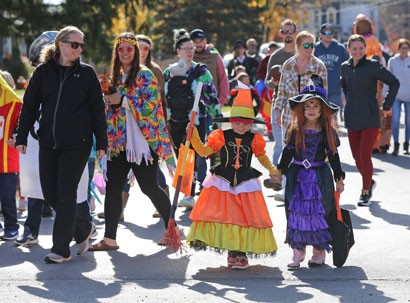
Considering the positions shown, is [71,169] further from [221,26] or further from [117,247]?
[221,26]

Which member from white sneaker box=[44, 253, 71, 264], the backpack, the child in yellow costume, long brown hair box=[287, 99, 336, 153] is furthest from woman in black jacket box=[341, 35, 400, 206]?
white sneaker box=[44, 253, 71, 264]

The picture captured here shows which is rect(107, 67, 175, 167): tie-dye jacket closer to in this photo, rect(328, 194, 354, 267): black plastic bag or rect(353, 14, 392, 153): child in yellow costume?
rect(328, 194, 354, 267): black plastic bag

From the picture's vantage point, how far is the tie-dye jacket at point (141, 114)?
9062mm

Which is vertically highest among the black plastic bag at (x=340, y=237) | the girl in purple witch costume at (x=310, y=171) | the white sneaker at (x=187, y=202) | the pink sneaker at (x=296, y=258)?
the girl in purple witch costume at (x=310, y=171)

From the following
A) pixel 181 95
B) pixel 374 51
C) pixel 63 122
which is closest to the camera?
pixel 63 122

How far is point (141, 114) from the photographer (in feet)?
29.8

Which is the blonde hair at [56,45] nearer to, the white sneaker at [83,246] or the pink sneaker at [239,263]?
the white sneaker at [83,246]

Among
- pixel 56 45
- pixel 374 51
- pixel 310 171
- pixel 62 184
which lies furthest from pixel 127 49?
pixel 374 51

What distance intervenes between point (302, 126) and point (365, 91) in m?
3.79

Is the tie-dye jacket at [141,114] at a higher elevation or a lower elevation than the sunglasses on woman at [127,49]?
lower

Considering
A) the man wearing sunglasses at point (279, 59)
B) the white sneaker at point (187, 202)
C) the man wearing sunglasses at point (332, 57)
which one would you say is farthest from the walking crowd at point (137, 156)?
the man wearing sunglasses at point (332, 57)

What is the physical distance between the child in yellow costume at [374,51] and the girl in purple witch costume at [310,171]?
765 centimetres

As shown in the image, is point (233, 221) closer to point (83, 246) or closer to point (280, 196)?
point (83, 246)

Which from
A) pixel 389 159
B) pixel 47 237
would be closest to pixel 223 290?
pixel 47 237
